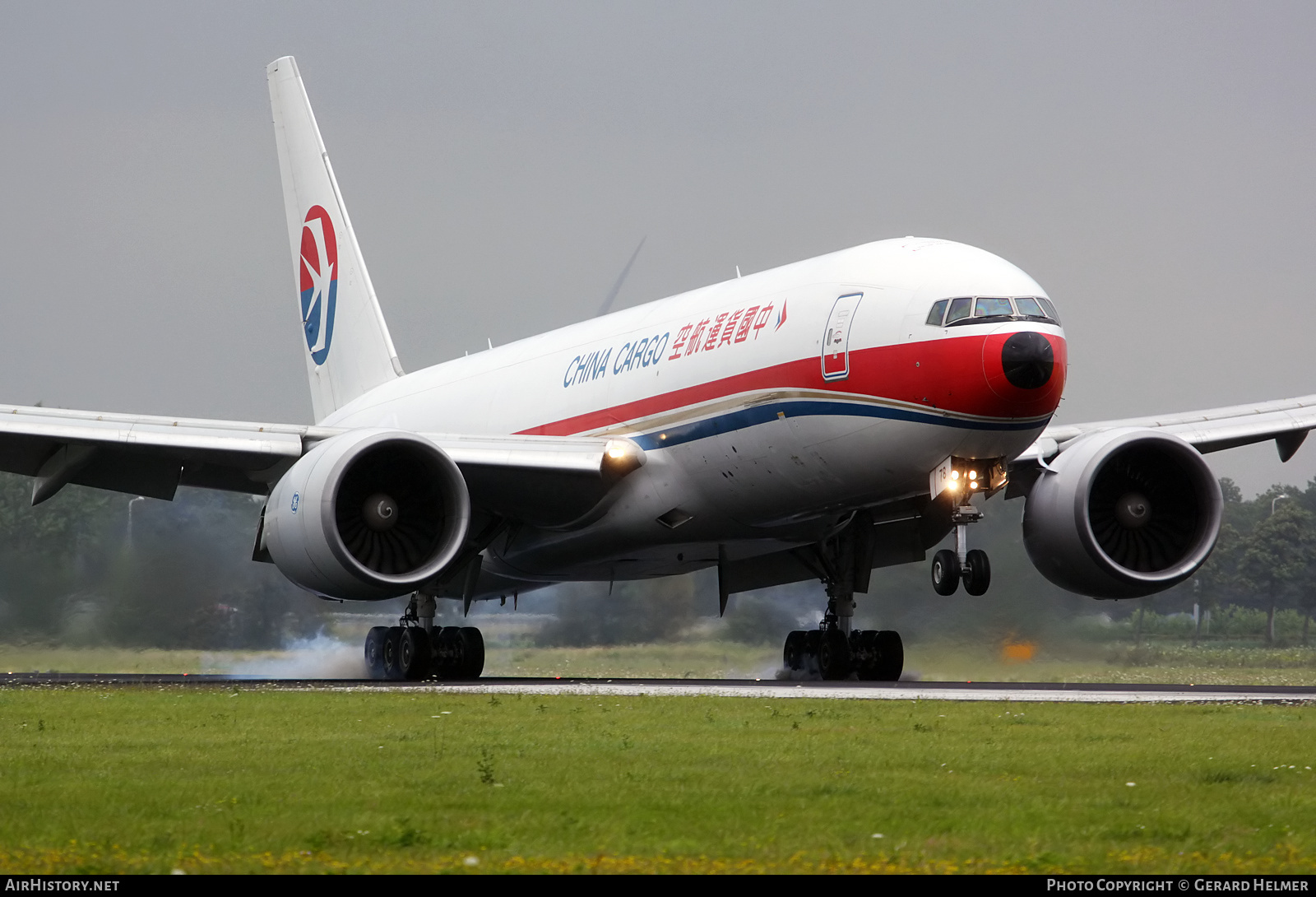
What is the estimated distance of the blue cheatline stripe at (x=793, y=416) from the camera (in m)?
17.8

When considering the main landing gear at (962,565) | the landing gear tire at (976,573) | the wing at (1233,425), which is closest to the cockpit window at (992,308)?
the main landing gear at (962,565)

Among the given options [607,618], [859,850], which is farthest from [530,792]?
[607,618]

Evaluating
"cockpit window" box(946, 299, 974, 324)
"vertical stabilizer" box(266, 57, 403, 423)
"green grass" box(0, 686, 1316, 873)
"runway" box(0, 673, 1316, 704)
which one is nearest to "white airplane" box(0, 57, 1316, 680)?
"cockpit window" box(946, 299, 974, 324)

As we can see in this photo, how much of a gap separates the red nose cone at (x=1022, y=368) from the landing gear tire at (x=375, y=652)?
10565mm

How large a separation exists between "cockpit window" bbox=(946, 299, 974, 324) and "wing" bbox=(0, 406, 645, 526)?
194 inches

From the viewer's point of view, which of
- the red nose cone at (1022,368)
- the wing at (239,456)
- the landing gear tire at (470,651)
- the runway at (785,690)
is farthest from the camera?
the landing gear tire at (470,651)

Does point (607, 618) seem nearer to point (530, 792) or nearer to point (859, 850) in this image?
point (530, 792)

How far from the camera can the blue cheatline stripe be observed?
17.8 metres

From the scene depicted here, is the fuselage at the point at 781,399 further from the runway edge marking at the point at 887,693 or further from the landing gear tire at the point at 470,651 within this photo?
the runway edge marking at the point at 887,693

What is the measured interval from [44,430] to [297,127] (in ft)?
45.0

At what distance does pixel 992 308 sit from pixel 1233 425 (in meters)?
6.23

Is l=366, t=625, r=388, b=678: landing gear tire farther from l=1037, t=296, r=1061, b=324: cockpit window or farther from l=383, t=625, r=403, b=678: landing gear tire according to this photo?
l=1037, t=296, r=1061, b=324: cockpit window

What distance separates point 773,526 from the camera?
21094 mm

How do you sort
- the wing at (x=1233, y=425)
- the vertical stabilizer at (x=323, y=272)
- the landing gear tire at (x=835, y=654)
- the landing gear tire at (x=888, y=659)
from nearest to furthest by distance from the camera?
the wing at (x=1233, y=425) < the landing gear tire at (x=888, y=659) < the landing gear tire at (x=835, y=654) < the vertical stabilizer at (x=323, y=272)
